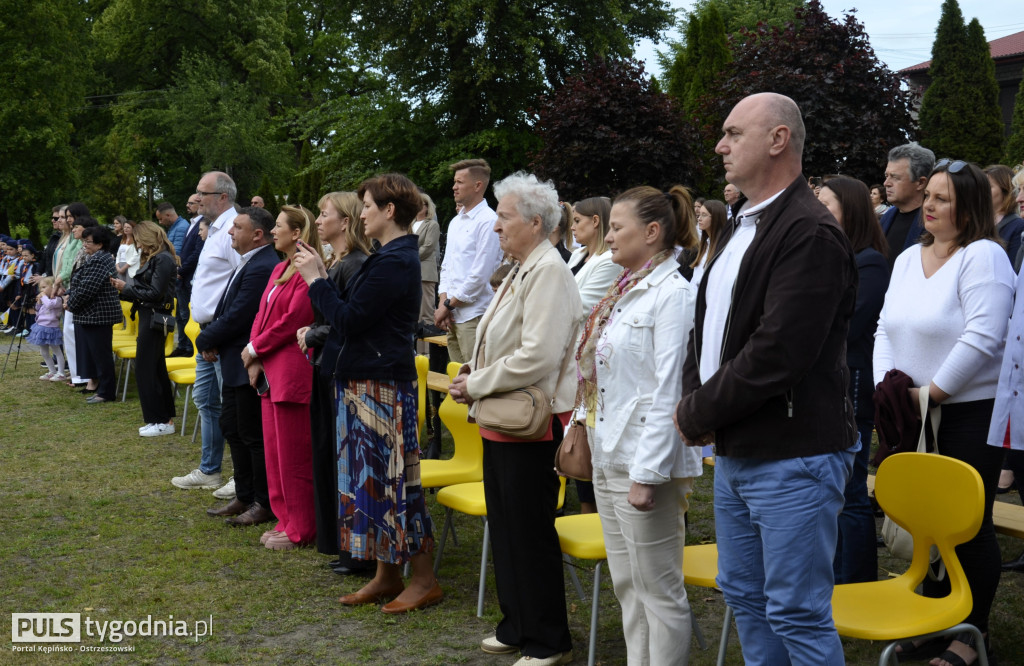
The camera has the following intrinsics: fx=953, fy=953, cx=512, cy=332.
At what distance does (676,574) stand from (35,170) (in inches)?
1262

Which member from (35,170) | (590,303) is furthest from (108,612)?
(35,170)

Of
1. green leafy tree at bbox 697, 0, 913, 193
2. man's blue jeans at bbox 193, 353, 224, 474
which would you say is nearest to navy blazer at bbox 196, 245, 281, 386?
man's blue jeans at bbox 193, 353, 224, 474

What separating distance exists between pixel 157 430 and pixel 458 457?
4.77 metres

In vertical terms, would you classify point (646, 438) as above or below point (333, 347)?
below

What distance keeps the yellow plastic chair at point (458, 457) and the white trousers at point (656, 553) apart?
6.49 ft

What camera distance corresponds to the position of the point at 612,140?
15273 mm

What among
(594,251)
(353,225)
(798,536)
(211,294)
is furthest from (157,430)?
(798,536)

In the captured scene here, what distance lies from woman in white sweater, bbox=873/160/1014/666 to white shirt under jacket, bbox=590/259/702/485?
1098 mm

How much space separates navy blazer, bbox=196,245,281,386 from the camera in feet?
20.1

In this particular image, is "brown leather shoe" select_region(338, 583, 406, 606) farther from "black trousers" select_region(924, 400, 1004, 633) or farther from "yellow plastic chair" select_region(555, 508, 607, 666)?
"black trousers" select_region(924, 400, 1004, 633)

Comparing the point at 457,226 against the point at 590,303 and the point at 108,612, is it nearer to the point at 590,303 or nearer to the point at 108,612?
the point at 590,303

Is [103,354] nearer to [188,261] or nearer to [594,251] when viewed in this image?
[188,261]

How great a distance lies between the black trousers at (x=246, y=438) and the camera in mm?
6246

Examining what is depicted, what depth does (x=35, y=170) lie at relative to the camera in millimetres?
30547
